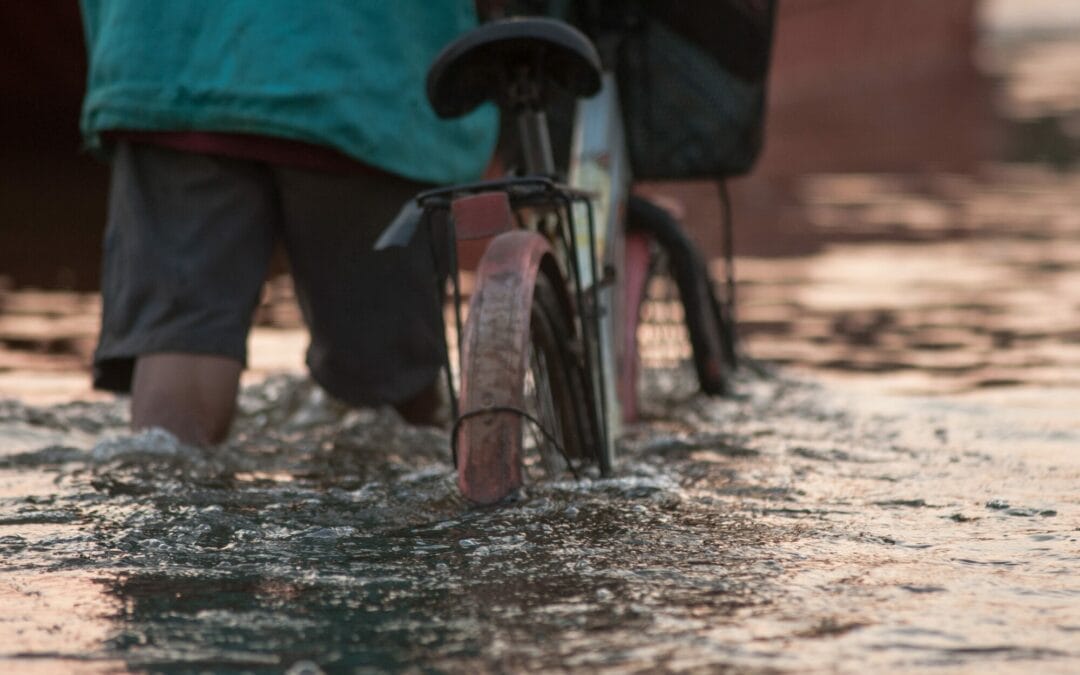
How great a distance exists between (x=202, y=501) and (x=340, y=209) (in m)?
0.73

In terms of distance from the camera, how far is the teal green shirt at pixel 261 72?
143 inches

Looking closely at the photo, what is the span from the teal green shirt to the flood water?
64 centimetres

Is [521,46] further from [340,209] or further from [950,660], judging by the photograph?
[950,660]

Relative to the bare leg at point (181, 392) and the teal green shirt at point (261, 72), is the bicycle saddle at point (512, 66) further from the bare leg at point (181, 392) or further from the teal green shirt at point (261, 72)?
the bare leg at point (181, 392)

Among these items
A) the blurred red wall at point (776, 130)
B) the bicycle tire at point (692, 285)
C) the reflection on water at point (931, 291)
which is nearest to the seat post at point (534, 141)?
the bicycle tire at point (692, 285)

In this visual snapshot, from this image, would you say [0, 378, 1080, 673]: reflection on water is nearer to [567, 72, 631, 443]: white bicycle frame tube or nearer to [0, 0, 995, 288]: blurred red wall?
[567, 72, 631, 443]: white bicycle frame tube

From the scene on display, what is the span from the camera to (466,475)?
294 centimetres

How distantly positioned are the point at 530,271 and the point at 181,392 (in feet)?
3.13

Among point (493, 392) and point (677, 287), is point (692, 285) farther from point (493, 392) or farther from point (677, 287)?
point (493, 392)

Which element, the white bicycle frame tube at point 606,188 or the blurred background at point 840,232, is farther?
the blurred background at point 840,232

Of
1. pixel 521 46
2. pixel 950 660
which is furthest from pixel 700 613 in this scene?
pixel 521 46

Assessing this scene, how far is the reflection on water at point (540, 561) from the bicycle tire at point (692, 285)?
2.32 feet

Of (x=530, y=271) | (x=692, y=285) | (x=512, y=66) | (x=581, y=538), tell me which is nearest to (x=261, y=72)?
(x=512, y=66)

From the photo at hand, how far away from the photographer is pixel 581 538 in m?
3.06
